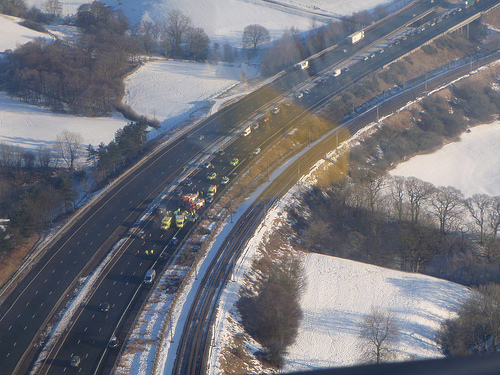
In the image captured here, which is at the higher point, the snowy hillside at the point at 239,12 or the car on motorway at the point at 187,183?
the snowy hillside at the point at 239,12

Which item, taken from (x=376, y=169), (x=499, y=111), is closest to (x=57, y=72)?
(x=376, y=169)

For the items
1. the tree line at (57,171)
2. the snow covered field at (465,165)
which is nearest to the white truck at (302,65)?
the snow covered field at (465,165)

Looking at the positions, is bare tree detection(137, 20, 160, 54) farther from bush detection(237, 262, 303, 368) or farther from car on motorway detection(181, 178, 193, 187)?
bush detection(237, 262, 303, 368)

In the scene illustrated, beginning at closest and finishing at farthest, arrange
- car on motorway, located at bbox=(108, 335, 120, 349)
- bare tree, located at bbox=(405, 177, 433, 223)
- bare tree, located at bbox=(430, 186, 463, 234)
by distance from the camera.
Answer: car on motorway, located at bbox=(108, 335, 120, 349) < bare tree, located at bbox=(430, 186, 463, 234) < bare tree, located at bbox=(405, 177, 433, 223)

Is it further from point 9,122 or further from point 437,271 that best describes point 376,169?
point 9,122

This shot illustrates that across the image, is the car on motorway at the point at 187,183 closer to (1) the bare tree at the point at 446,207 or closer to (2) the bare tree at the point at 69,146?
(2) the bare tree at the point at 69,146

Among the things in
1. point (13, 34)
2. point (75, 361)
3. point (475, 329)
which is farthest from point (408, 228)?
point (13, 34)

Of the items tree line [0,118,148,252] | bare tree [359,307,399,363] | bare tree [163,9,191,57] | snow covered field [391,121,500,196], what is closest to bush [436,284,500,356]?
bare tree [359,307,399,363]
